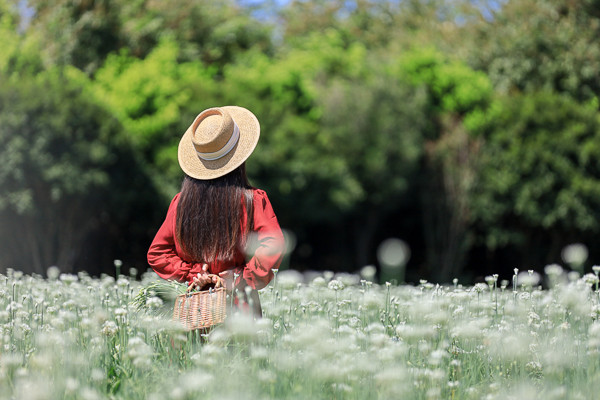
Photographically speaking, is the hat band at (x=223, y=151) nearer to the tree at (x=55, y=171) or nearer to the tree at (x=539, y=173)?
the tree at (x=55, y=171)

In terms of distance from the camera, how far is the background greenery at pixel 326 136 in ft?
50.4

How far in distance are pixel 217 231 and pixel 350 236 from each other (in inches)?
724

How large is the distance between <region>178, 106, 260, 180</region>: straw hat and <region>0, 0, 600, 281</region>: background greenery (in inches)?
437

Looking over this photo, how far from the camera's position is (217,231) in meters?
4.00

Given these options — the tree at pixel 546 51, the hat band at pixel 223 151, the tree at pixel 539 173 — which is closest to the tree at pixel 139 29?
the tree at pixel 546 51

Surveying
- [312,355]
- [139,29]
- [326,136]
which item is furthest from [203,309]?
[139,29]

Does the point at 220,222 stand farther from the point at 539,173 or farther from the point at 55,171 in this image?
the point at 539,173

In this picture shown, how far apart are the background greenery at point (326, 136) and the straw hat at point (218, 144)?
437 inches

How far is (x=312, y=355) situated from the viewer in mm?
3135

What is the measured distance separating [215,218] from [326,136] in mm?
15194

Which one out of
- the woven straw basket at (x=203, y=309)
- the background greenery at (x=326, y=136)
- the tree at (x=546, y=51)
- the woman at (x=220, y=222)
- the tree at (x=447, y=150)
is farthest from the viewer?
the tree at (x=546, y=51)

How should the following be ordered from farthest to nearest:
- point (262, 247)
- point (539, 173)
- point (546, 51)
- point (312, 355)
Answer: point (546, 51) < point (539, 173) < point (262, 247) < point (312, 355)

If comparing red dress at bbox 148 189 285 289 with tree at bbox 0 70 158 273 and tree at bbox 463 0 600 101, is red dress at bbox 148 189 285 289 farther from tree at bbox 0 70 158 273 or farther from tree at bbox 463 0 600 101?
tree at bbox 463 0 600 101

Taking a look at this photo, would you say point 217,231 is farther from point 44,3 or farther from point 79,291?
point 44,3
